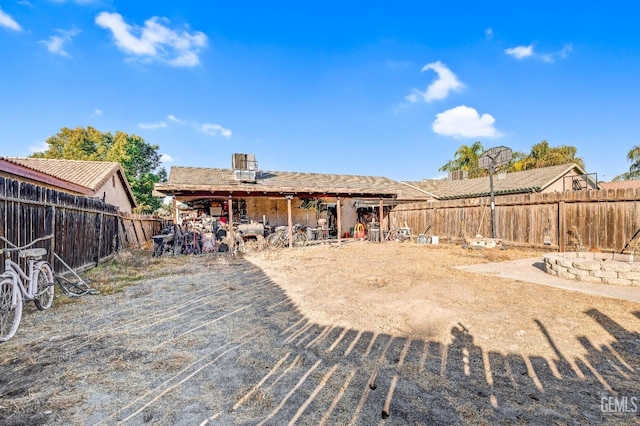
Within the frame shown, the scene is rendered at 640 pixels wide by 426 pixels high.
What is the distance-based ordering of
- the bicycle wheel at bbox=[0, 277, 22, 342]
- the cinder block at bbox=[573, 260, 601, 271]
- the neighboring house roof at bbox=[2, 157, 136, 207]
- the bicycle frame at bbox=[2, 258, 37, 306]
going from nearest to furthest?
1. the bicycle wheel at bbox=[0, 277, 22, 342]
2. the bicycle frame at bbox=[2, 258, 37, 306]
3. the cinder block at bbox=[573, 260, 601, 271]
4. the neighboring house roof at bbox=[2, 157, 136, 207]

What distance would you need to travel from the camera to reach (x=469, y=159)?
28484 millimetres

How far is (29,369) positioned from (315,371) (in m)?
2.59

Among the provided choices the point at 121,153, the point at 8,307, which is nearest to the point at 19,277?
the point at 8,307

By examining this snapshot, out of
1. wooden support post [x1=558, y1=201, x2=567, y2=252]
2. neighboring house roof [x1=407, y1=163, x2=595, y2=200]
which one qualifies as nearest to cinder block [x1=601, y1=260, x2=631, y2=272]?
wooden support post [x1=558, y1=201, x2=567, y2=252]

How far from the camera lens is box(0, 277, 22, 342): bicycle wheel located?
3.28 meters

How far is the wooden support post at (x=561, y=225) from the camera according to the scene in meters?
9.44

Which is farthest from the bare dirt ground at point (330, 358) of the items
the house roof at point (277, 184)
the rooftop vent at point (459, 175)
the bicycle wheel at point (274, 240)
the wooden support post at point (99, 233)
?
the rooftop vent at point (459, 175)

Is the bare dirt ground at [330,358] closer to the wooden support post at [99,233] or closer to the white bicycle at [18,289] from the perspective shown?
the white bicycle at [18,289]

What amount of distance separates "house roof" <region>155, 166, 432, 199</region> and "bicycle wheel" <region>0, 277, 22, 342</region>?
306 inches

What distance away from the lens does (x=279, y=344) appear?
3.21 m

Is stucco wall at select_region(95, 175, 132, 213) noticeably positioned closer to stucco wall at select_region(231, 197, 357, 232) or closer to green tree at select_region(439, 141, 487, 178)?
stucco wall at select_region(231, 197, 357, 232)

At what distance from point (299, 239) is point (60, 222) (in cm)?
939

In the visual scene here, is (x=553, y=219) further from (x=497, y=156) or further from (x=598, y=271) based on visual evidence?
(x=598, y=271)

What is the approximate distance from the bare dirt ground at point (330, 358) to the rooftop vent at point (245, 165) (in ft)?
31.0
